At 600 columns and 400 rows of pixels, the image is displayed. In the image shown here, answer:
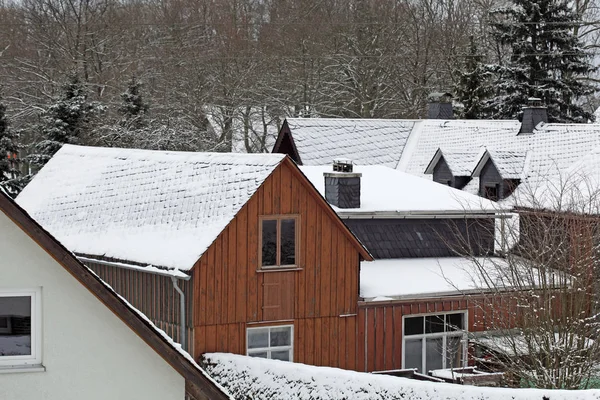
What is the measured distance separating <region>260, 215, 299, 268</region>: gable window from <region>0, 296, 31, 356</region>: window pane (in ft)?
35.4

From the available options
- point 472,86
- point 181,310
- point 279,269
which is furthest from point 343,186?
point 472,86

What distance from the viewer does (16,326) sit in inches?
445

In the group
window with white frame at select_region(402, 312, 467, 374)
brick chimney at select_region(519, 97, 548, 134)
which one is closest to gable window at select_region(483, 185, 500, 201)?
brick chimney at select_region(519, 97, 548, 134)

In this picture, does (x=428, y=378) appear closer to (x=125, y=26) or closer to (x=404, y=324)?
(x=404, y=324)

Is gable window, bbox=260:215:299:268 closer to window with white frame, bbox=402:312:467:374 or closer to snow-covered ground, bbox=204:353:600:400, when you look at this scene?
snow-covered ground, bbox=204:353:600:400

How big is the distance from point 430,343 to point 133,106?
984 inches

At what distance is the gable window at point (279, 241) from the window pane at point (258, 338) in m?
1.37

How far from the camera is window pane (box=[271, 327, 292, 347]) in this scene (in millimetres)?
22219

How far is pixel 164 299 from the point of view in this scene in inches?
861

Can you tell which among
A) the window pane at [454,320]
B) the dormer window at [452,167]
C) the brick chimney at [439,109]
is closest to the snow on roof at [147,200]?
the window pane at [454,320]

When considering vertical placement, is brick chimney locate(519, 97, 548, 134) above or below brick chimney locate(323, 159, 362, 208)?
above

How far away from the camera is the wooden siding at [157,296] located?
21312 millimetres

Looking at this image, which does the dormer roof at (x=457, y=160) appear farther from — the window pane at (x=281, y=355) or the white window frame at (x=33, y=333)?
the white window frame at (x=33, y=333)

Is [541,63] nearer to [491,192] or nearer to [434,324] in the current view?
[491,192]
